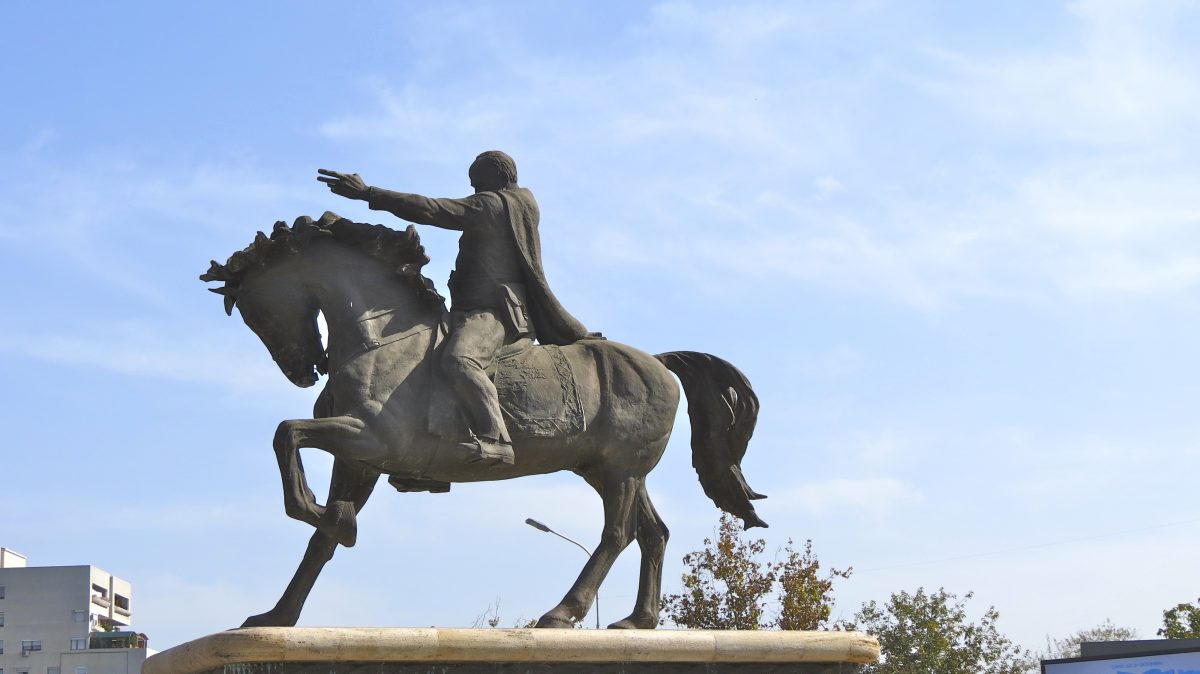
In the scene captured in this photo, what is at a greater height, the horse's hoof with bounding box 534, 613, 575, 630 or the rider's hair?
the rider's hair

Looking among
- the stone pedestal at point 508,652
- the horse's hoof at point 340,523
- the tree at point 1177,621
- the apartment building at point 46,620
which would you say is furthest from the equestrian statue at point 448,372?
the apartment building at point 46,620

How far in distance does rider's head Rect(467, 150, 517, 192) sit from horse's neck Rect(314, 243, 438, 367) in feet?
3.42

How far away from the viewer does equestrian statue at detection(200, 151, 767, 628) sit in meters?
9.57

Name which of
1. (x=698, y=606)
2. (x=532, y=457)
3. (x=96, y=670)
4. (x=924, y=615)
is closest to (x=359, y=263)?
(x=532, y=457)

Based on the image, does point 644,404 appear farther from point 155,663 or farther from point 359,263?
point 155,663

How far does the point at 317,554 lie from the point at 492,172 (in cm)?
305

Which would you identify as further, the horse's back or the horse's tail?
the horse's tail

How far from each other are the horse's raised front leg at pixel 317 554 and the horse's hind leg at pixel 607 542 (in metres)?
1.53

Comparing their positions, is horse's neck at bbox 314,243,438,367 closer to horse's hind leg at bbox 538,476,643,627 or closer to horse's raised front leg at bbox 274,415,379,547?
horse's raised front leg at bbox 274,415,379,547

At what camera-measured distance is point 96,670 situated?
2456 inches

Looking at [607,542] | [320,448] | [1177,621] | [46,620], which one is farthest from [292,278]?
[46,620]

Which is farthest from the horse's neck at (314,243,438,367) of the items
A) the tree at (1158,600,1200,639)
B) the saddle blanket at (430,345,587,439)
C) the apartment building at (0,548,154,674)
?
the apartment building at (0,548,154,674)

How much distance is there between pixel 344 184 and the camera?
10.0 m

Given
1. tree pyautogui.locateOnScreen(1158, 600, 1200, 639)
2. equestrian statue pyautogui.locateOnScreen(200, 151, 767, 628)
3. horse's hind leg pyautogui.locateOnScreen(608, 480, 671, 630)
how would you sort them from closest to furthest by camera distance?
equestrian statue pyautogui.locateOnScreen(200, 151, 767, 628)
horse's hind leg pyautogui.locateOnScreen(608, 480, 671, 630)
tree pyautogui.locateOnScreen(1158, 600, 1200, 639)
